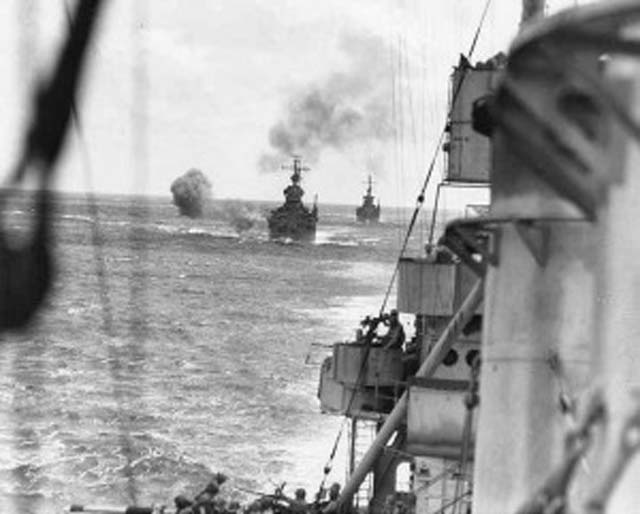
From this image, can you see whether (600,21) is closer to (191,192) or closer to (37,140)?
(37,140)

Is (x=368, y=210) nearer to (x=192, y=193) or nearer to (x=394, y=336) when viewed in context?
(x=192, y=193)

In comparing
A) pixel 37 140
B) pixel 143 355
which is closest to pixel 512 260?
pixel 37 140

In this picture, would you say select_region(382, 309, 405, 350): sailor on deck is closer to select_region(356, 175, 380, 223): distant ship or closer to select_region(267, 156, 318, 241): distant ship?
select_region(267, 156, 318, 241): distant ship

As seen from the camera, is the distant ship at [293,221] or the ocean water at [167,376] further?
the distant ship at [293,221]

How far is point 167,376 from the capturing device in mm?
55062

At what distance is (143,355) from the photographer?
61.2 metres

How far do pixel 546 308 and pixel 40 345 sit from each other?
2244 inches

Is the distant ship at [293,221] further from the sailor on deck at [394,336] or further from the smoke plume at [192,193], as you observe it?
the sailor on deck at [394,336]

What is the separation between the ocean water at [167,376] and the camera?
34375mm

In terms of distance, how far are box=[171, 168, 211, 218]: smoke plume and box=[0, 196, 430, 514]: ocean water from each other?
715 inches

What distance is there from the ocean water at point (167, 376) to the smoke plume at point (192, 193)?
715 inches

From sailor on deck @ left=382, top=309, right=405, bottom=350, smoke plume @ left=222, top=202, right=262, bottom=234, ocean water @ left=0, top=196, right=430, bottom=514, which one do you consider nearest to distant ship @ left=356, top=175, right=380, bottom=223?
smoke plume @ left=222, top=202, right=262, bottom=234

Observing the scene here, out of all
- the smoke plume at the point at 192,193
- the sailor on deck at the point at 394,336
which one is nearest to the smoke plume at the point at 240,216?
the smoke plume at the point at 192,193

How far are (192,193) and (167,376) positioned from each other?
8647 cm
